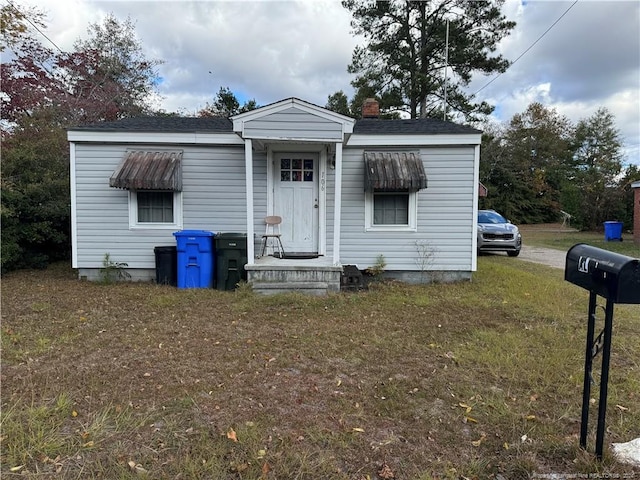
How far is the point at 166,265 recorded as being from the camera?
6.77 m

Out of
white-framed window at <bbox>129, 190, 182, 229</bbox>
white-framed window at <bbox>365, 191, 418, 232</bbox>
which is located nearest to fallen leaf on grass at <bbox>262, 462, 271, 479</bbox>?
white-framed window at <bbox>365, 191, 418, 232</bbox>

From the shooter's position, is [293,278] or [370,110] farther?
[370,110]

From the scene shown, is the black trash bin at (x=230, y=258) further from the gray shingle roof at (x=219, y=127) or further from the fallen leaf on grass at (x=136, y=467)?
the fallen leaf on grass at (x=136, y=467)

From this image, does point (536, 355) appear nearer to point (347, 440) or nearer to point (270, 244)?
point (347, 440)

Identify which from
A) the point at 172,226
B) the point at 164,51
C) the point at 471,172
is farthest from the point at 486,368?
the point at 164,51

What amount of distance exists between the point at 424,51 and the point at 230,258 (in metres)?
16.4

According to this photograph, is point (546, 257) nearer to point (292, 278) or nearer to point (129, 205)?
point (292, 278)

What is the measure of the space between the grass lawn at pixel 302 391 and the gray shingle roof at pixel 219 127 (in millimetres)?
3313

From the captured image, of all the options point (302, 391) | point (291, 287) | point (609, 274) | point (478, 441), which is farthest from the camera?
point (291, 287)

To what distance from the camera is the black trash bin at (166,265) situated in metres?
6.75

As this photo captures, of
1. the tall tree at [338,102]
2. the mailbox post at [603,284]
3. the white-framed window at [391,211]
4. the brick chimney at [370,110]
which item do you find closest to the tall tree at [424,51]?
the tall tree at [338,102]

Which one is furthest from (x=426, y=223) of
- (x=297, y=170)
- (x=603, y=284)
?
(x=603, y=284)

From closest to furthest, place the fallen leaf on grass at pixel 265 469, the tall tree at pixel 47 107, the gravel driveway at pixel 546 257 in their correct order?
the fallen leaf on grass at pixel 265 469
the tall tree at pixel 47 107
the gravel driveway at pixel 546 257

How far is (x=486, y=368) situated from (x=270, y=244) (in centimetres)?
484
